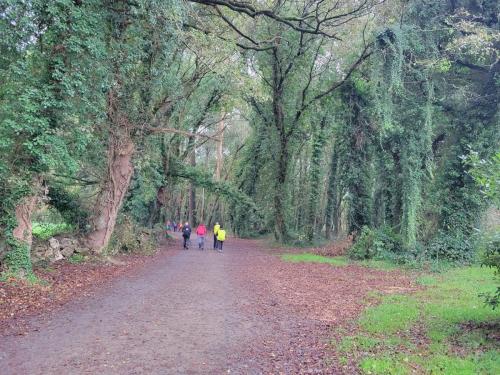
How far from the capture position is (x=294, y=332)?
7.70 metres

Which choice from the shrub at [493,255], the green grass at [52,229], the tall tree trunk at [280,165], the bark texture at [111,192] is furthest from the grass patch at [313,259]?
the shrub at [493,255]

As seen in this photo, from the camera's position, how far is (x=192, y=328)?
7582 millimetres

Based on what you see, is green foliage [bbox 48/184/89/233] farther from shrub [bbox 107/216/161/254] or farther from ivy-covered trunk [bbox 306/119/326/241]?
ivy-covered trunk [bbox 306/119/326/241]

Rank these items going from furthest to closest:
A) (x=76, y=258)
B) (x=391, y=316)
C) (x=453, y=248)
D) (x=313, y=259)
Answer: (x=313, y=259) → (x=453, y=248) → (x=76, y=258) → (x=391, y=316)

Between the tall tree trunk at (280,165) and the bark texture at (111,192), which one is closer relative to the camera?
the bark texture at (111,192)

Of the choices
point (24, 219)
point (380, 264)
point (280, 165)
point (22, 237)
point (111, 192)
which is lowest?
point (380, 264)

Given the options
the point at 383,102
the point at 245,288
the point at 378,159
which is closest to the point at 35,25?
the point at 245,288

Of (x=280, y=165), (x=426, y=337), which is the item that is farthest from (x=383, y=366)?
(x=280, y=165)

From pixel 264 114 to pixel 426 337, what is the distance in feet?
75.4

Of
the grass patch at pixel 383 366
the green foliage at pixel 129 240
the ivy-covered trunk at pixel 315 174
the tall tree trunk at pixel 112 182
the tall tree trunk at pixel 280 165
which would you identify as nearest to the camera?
the grass patch at pixel 383 366

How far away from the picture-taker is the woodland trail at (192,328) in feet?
19.0

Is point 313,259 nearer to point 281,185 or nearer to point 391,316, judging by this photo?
point 281,185

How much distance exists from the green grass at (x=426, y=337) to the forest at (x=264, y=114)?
28.6 inches

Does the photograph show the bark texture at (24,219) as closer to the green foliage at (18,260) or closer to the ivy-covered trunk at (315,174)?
the green foliage at (18,260)
